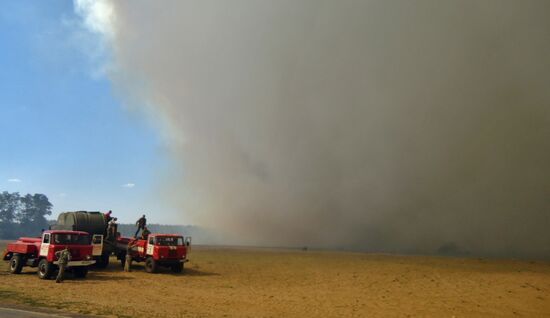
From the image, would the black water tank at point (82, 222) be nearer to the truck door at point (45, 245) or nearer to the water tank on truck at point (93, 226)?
the water tank on truck at point (93, 226)

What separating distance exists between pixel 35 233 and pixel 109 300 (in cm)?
21146

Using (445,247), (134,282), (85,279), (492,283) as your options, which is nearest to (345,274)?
(492,283)

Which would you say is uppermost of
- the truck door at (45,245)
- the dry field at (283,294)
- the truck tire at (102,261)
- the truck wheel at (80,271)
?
Answer: the truck door at (45,245)

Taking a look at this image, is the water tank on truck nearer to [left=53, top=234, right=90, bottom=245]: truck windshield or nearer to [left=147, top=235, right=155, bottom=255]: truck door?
[left=147, top=235, right=155, bottom=255]: truck door

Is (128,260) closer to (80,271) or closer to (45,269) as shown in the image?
(80,271)

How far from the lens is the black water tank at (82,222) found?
1104 inches

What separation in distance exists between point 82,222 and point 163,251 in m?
7.04

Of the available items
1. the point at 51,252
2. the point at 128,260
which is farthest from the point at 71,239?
the point at 128,260

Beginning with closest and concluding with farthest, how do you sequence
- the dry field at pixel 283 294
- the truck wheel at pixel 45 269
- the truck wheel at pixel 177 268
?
the dry field at pixel 283 294 < the truck wheel at pixel 45 269 < the truck wheel at pixel 177 268

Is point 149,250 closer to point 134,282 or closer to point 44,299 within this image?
point 134,282

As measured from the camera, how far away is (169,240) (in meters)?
26.2

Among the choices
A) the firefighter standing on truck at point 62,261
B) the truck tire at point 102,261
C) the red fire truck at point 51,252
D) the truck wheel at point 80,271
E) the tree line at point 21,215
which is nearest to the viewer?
the firefighter standing on truck at point 62,261

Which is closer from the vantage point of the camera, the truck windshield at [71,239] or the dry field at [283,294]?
the dry field at [283,294]

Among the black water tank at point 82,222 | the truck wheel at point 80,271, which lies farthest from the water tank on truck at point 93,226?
the truck wheel at point 80,271
